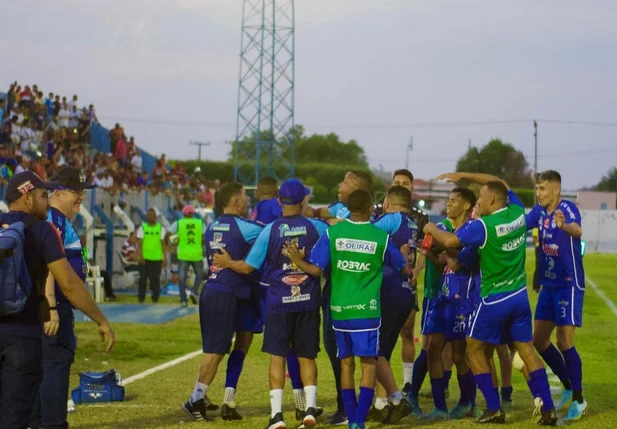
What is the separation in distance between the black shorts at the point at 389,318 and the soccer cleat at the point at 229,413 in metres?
1.44

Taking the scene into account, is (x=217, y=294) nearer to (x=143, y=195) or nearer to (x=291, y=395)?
(x=291, y=395)

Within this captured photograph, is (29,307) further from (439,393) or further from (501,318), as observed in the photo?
(439,393)

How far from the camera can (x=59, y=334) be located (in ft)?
27.2

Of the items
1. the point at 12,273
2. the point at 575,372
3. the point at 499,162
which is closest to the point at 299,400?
the point at 575,372

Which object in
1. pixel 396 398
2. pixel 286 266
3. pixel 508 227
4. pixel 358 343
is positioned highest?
pixel 508 227

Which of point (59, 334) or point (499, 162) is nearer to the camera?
point (59, 334)

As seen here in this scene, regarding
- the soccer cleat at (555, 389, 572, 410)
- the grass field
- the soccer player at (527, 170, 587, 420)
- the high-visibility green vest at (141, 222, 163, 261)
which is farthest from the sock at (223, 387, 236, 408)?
the high-visibility green vest at (141, 222, 163, 261)

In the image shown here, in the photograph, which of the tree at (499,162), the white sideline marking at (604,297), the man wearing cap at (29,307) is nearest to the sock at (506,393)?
the man wearing cap at (29,307)

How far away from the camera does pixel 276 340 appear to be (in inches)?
359

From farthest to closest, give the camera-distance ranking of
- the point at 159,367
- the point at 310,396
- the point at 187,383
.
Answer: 1. the point at 159,367
2. the point at 187,383
3. the point at 310,396

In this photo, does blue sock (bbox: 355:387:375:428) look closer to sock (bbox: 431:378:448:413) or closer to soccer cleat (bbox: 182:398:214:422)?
sock (bbox: 431:378:448:413)

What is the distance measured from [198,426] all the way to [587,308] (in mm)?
17660

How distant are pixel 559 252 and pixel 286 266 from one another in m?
2.73

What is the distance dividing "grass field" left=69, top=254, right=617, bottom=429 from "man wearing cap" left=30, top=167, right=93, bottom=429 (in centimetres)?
116
